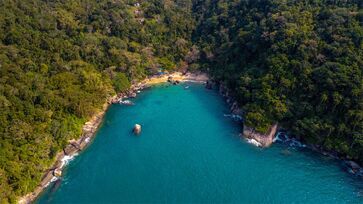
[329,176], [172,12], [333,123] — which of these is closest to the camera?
[329,176]

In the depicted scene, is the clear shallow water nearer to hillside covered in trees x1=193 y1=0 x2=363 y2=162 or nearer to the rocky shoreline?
the rocky shoreline

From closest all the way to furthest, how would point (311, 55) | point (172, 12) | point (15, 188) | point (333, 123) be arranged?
point (15, 188) → point (333, 123) → point (311, 55) → point (172, 12)

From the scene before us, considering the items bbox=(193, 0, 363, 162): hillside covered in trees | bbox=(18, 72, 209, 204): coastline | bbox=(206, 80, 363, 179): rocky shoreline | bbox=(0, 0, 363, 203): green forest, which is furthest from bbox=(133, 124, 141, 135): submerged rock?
bbox=(193, 0, 363, 162): hillside covered in trees

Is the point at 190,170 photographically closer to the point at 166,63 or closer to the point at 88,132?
the point at 88,132

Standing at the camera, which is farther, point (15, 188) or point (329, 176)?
point (329, 176)

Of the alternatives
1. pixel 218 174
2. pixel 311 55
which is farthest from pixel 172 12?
pixel 218 174

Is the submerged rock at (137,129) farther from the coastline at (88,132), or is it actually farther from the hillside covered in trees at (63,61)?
the hillside covered in trees at (63,61)

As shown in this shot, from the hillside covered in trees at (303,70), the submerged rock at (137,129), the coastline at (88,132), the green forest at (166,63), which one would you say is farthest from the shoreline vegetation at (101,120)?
the submerged rock at (137,129)

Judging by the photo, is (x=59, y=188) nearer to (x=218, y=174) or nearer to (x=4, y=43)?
(x=218, y=174)
